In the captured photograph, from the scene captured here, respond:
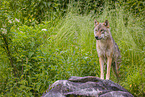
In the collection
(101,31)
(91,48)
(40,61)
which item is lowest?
(40,61)

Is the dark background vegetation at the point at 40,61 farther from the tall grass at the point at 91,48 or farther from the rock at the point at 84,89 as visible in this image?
the rock at the point at 84,89

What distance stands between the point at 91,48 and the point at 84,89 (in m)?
2.67

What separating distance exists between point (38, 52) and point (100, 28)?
5.05 ft

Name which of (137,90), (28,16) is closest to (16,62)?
(137,90)

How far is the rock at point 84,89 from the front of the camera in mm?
3227

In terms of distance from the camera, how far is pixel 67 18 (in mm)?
7801

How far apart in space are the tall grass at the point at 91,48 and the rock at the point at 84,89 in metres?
0.90

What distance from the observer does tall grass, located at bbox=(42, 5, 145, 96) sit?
15.0 ft

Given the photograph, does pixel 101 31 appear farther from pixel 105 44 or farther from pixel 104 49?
pixel 104 49

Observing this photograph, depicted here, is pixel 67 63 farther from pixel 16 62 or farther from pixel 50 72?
pixel 16 62

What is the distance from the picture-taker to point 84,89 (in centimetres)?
334

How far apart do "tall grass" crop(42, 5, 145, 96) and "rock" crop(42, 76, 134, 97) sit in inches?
35.6

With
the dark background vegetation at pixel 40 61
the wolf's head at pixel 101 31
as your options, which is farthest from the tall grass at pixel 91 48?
the wolf's head at pixel 101 31

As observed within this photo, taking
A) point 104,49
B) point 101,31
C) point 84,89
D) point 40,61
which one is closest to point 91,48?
point 104,49
